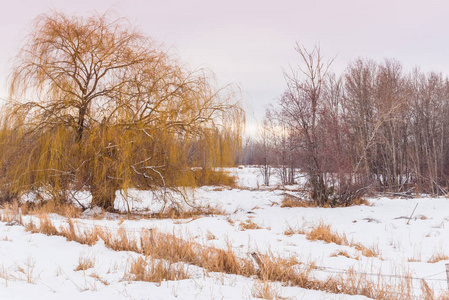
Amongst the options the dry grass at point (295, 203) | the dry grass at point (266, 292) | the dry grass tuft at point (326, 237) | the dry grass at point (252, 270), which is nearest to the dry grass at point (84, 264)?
the dry grass at point (252, 270)

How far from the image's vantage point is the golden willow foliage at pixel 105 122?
416 inches

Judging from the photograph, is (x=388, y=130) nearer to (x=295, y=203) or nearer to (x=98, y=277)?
(x=295, y=203)

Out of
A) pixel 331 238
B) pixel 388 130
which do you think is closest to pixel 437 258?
pixel 331 238

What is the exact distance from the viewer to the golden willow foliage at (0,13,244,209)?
1057cm

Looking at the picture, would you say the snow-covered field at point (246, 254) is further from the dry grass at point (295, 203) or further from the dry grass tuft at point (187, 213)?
the dry grass at point (295, 203)

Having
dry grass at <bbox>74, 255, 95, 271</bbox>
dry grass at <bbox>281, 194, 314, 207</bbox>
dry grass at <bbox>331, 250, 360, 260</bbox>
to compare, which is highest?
dry grass at <bbox>281, 194, 314, 207</bbox>

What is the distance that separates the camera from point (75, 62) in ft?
35.7

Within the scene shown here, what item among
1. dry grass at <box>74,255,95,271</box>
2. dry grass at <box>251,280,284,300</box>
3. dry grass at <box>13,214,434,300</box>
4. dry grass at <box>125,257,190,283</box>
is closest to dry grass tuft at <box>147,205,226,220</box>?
dry grass at <box>13,214,434,300</box>

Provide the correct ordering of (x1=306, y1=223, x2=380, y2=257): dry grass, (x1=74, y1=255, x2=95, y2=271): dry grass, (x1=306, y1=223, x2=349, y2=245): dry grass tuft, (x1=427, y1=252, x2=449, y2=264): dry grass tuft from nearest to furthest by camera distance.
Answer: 1. (x1=74, y1=255, x2=95, y2=271): dry grass
2. (x1=427, y1=252, x2=449, y2=264): dry grass tuft
3. (x1=306, y1=223, x2=380, y2=257): dry grass
4. (x1=306, y1=223, x2=349, y2=245): dry grass tuft

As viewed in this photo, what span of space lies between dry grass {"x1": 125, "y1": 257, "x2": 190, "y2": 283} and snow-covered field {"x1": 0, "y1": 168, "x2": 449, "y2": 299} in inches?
4.4

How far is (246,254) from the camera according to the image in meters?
5.12

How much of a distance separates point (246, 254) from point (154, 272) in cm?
145

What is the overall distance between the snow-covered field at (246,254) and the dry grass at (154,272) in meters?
0.11

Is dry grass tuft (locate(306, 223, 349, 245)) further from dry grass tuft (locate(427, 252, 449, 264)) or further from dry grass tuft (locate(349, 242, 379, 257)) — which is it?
dry grass tuft (locate(427, 252, 449, 264))
